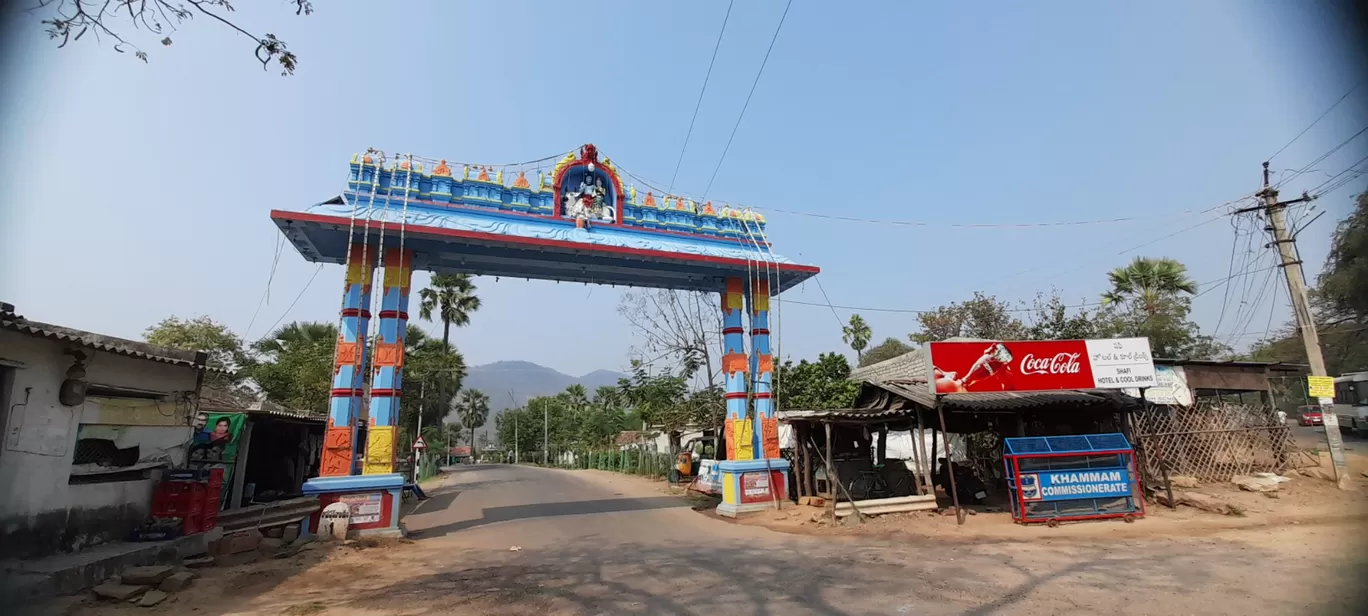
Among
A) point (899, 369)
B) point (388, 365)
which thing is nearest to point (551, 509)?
point (388, 365)

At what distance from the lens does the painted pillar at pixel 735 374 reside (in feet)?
48.2

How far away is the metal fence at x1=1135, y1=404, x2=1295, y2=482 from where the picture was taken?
15.1 meters

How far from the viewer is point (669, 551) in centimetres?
977

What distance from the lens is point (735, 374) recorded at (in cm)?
1502

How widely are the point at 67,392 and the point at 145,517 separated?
97.0 inches

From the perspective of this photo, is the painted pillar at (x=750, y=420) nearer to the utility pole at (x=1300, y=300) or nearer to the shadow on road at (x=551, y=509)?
the shadow on road at (x=551, y=509)

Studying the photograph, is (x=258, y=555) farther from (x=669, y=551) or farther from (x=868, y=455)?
(x=868, y=455)

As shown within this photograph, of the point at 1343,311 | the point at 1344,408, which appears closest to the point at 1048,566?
the point at 1343,311

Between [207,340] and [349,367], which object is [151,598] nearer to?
[349,367]

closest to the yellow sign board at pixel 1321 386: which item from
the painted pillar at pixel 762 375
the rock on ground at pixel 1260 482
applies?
the rock on ground at pixel 1260 482

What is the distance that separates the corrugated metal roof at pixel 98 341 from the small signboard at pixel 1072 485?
47.5ft

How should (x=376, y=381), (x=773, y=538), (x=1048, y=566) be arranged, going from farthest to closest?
(x=376, y=381)
(x=773, y=538)
(x=1048, y=566)

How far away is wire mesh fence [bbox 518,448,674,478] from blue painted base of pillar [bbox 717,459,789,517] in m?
14.1

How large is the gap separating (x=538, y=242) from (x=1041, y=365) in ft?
35.2
